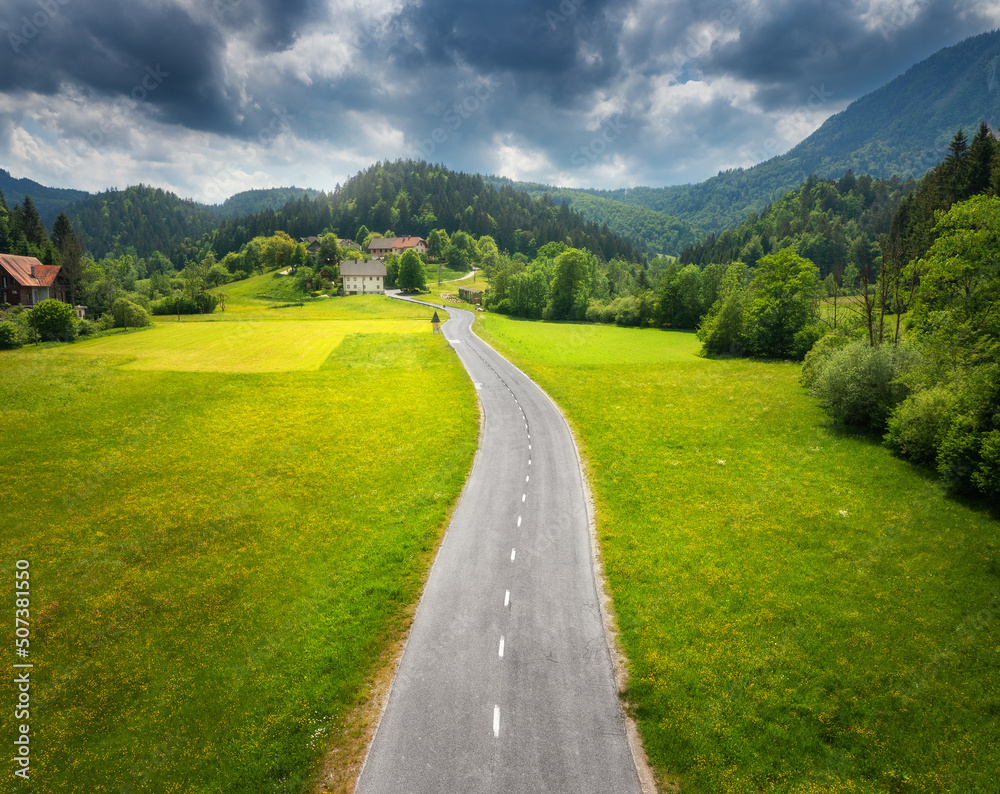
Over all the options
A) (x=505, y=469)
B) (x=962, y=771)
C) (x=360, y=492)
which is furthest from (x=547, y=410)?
(x=962, y=771)

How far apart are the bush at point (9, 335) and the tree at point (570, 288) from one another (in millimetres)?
85472

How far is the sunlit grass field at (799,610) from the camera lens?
1161 cm

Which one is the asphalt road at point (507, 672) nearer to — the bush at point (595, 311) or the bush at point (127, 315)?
the bush at point (127, 315)

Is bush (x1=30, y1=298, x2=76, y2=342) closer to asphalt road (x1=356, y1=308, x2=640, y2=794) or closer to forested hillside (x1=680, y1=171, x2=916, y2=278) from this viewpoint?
asphalt road (x1=356, y1=308, x2=640, y2=794)

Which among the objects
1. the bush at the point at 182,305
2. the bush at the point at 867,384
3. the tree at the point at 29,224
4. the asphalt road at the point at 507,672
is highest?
the tree at the point at 29,224

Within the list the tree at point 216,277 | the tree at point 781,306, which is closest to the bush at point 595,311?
the tree at point 781,306

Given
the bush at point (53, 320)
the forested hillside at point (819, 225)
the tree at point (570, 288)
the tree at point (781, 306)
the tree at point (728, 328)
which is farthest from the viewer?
the forested hillside at point (819, 225)

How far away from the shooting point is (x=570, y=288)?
10169cm

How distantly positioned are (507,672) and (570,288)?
95.4 m

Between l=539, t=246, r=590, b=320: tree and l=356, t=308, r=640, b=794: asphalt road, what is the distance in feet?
269

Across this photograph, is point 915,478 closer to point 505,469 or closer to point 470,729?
point 505,469

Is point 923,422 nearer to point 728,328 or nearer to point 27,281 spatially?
point 728,328

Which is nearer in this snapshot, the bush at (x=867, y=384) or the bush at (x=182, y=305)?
the bush at (x=867, y=384)

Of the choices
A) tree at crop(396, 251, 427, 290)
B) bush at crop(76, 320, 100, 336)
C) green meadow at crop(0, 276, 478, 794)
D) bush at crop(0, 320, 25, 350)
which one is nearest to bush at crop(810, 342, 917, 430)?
green meadow at crop(0, 276, 478, 794)
